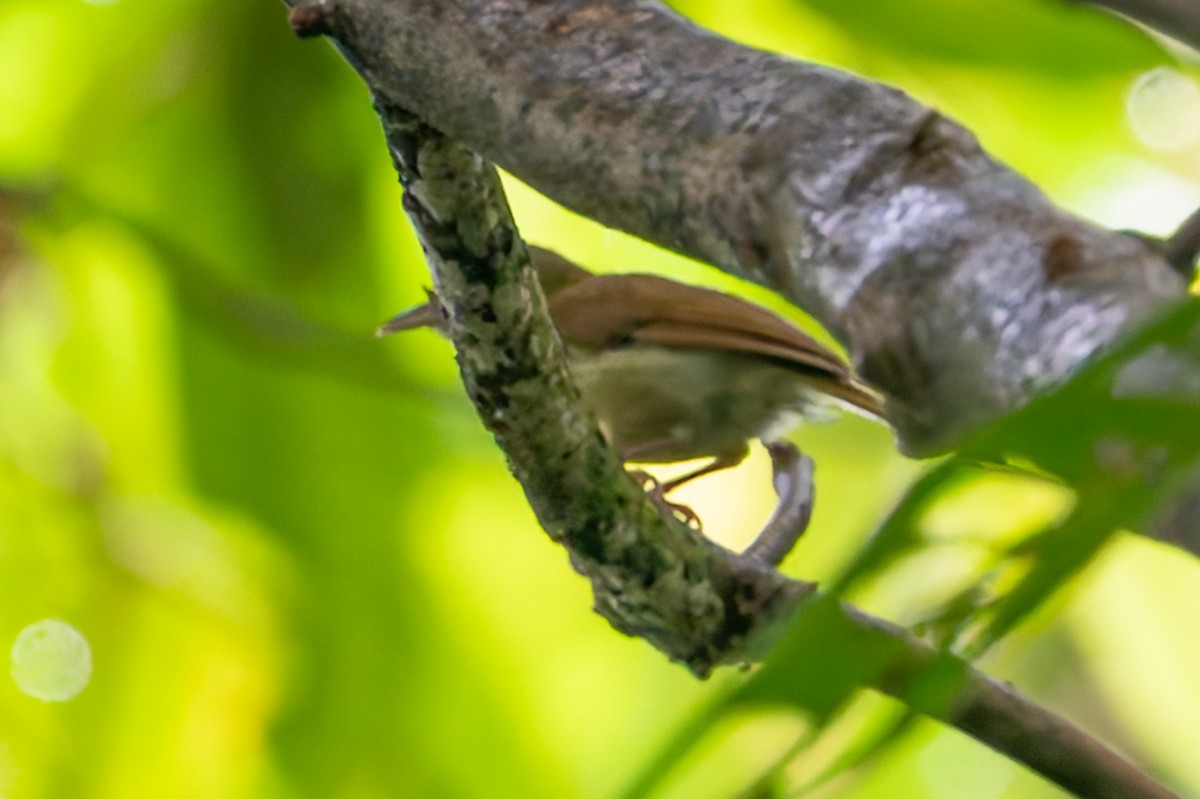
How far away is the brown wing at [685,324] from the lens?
2.61 meters

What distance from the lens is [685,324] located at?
2725 millimetres

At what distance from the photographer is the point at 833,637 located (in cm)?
42

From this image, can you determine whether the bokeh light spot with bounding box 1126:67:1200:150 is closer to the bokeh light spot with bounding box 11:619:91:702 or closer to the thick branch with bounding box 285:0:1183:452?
the thick branch with bounding box 285:0:1183:452

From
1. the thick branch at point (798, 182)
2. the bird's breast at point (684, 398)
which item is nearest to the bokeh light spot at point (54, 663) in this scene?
the bird's breast at point (684, 398)

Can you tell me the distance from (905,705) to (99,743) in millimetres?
2882

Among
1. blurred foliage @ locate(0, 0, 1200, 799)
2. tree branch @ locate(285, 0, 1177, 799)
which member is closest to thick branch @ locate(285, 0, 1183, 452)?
tree branch @ locate(285, 0, 1177, 799)

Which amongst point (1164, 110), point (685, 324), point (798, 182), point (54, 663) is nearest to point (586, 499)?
point (798, 182)

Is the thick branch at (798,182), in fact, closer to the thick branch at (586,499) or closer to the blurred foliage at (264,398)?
the thick branch at (586,499)

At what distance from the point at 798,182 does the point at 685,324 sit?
6.19 feet

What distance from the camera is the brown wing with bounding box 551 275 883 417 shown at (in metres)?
2.61

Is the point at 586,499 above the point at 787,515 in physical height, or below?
above

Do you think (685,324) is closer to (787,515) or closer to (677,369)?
(677,369)

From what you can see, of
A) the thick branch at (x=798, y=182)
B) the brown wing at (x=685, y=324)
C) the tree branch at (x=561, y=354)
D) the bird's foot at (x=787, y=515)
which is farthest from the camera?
the brown wing at (x=685, y=324)

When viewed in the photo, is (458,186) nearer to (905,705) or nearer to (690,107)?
(690,107)
